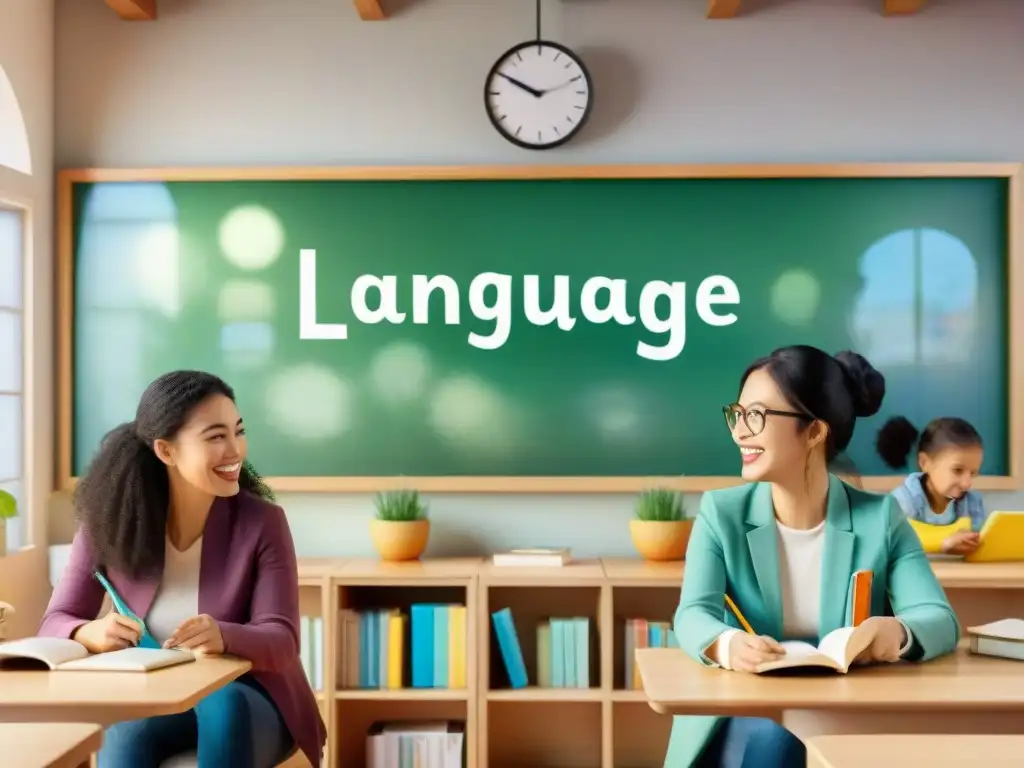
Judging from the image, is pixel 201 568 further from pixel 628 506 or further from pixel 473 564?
pixel 628 506

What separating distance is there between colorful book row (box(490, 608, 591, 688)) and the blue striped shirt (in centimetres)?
111

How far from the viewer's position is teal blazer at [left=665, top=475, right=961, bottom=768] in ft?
7.47

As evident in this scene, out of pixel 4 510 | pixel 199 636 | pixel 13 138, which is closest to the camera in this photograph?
pixel 199 636

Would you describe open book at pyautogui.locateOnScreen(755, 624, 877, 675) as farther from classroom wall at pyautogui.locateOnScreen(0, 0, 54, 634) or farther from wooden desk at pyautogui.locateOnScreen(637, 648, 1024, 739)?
classroom wall at pyautogui.locateOnScreen(0, 0, 54, 634)

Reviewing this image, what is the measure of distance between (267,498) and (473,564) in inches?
44.9

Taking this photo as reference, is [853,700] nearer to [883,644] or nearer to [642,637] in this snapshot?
[883,644]

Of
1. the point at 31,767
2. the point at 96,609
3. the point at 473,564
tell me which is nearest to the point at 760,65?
the point at 473,564

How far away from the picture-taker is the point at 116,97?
4008mm

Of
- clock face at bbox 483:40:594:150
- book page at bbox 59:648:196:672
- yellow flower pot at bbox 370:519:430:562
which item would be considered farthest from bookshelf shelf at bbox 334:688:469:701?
clock face at bbox 483:40:594:150

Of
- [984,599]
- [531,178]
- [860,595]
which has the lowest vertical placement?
[984,599]

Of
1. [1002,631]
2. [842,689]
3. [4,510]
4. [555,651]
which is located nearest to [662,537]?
[555,651]

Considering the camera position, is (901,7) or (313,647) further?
(901,7)

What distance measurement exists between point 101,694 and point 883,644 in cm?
139

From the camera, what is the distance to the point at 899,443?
12.6 feet
